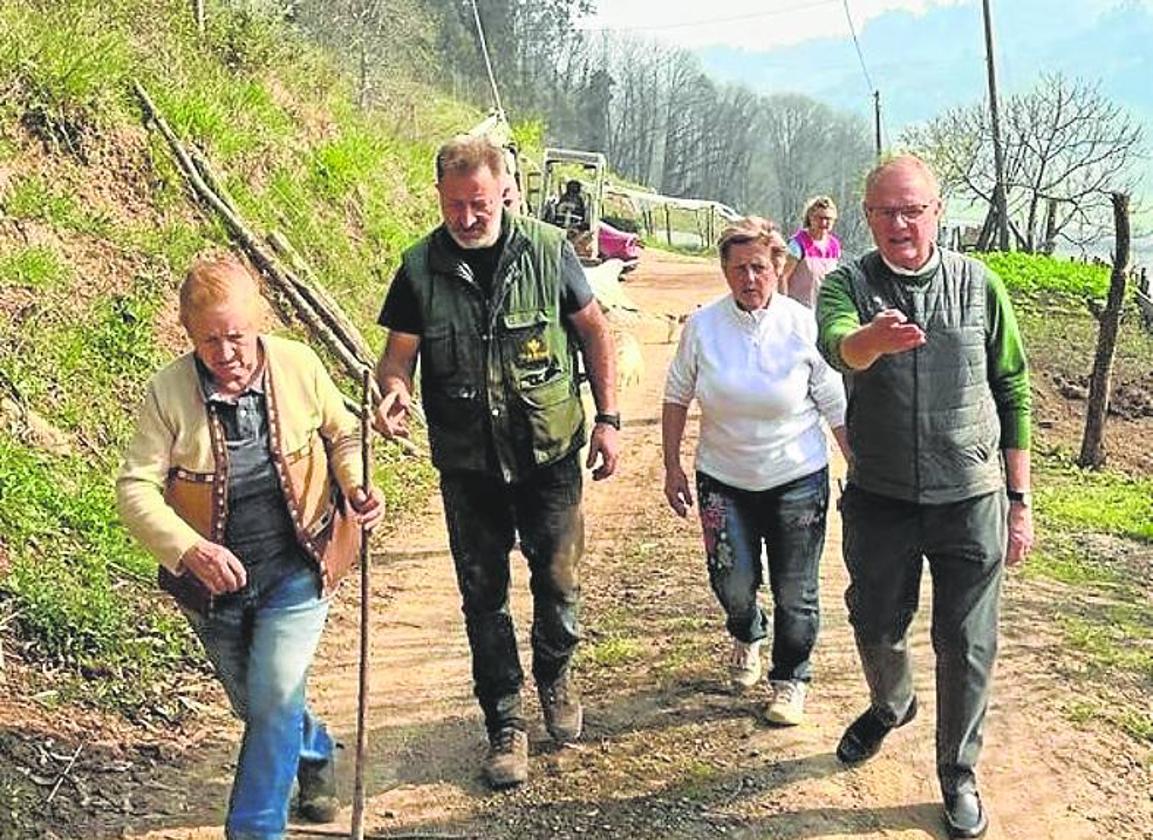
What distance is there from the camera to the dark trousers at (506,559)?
4258 millimetres

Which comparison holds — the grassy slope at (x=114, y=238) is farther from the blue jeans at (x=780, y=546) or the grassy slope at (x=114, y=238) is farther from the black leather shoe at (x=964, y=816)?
the black leather shoe at (x=964, y=816)

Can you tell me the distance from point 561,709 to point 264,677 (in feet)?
4.53

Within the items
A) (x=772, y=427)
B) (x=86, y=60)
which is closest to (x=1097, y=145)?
(x=86, y=60)

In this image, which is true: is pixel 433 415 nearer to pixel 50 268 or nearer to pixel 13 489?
pixel 13 489

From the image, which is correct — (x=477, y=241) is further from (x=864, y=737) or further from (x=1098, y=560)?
(x=1098, y=560)

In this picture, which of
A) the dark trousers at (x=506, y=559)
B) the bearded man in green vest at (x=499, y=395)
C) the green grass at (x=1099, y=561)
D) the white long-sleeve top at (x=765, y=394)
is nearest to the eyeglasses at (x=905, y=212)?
the white long-sleeve top at (x=765, y=394)

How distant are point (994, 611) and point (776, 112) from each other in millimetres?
87020

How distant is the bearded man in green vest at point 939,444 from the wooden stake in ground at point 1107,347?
26.1ft

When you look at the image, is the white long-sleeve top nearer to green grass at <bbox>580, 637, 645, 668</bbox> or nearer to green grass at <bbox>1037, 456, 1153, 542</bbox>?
green grass at <bbox>580, 637, 645, 668</bbox>

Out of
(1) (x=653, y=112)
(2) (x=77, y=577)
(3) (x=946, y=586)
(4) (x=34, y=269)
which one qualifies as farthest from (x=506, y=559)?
(1) (x=653, y=112)

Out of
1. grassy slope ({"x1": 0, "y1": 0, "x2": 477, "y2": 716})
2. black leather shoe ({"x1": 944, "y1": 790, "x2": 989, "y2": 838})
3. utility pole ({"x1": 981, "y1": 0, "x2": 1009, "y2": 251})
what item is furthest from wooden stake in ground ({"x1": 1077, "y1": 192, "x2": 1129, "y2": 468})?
utility pole ({"x1": 981, "y1": 0, "x2": 1009, "y2": 251})

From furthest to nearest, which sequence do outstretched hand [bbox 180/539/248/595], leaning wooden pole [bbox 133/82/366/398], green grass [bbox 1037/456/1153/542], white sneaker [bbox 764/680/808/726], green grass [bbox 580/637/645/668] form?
leaning wooden pole [bbox 133/82/366/398], green grass [bbox 1037/456/1153/542], green grass [bbox 580/637/645/668], white sneaker [bbox 764/680/808/726], outstretched hand [bbox 180/539/248/595]

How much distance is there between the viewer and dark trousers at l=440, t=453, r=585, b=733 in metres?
4.26

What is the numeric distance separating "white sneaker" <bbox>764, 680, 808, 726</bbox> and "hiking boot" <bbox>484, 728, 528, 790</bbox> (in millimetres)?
893
